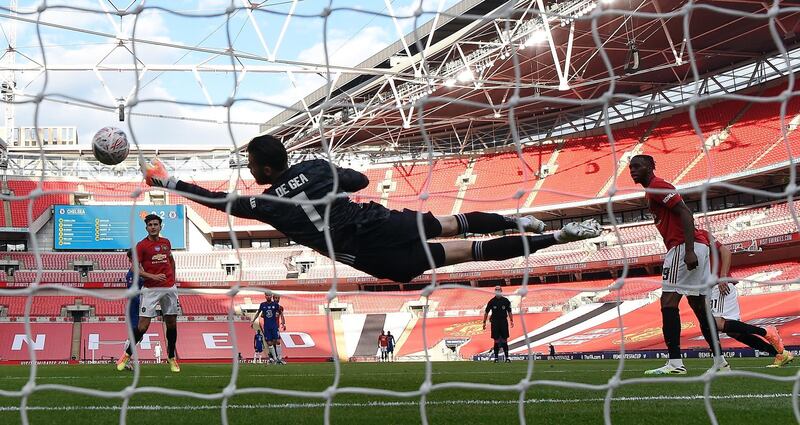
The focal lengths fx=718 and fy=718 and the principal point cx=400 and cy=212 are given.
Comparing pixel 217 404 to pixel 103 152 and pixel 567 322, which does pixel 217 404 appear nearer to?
pixel 103 152

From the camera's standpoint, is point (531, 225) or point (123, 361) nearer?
point (531, 225)

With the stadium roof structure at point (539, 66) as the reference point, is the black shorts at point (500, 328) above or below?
below

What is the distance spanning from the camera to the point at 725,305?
7.95 metres

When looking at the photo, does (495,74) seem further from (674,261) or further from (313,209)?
(313,209)

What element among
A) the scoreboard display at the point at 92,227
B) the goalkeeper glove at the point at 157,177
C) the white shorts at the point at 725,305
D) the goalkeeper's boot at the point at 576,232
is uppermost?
the scoreboard display at the point at 92,227

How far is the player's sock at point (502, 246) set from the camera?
4988mm

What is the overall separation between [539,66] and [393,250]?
22.8 meters

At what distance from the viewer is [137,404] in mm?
4668

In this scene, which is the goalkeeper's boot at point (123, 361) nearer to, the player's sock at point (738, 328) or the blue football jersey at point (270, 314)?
the blue football jersey at point (270, 314)

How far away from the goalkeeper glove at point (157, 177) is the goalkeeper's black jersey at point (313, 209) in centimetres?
6

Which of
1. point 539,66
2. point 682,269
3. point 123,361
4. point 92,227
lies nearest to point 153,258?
point 123,361

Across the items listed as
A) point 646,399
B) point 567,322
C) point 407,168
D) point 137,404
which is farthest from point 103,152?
point 407,168

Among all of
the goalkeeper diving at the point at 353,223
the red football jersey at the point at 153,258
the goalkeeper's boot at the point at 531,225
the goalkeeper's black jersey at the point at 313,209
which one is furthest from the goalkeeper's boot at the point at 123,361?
the goalkeeper's boot at the point at 531,225

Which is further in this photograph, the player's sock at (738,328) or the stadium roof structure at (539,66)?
the stadium roof structure at (539,66)
